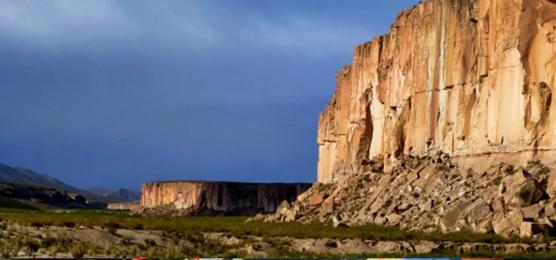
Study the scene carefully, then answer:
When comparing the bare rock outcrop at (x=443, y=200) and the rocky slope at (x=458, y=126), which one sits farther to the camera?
the rocky slope at (x=458, y=126)

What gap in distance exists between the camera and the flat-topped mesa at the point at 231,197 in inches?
5935

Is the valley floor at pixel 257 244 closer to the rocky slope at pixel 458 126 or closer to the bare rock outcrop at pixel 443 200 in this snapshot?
the bare rock outcrop at pixel 443 200

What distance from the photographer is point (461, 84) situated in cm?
6325

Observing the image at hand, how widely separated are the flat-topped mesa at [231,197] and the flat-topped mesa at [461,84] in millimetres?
58660

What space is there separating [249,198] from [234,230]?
303 ft

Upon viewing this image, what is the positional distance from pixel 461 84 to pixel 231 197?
307 ft

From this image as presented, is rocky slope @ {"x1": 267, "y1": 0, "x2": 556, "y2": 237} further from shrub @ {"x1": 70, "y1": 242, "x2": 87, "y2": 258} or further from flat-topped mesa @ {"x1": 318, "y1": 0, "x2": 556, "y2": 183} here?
shrub @ {"x1": 70, "y1": 242, "x2": 87, "y2": 258}

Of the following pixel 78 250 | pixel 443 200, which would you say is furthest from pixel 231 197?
pixel 78 250

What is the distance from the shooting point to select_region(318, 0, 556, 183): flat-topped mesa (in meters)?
52.5

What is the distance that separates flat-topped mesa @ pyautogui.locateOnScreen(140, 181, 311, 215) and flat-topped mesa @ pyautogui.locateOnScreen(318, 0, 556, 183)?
5866cm

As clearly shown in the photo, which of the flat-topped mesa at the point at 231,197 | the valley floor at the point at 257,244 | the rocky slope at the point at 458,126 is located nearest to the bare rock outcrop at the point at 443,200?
the rocky slope at the point at 458,126

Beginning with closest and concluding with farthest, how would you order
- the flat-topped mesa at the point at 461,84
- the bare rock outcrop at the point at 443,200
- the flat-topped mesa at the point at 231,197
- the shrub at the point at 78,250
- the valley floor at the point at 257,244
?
the shrub at the point at 78,250
the valley floor at the point at 257,244
the bare rock outcrop at the point at 443,200
the flat-topped mesa at the point at 461,84
the flat-topped mesa at the point at 231,197

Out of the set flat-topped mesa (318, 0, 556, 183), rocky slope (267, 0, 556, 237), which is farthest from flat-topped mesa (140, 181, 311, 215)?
rocky slope (267, 0, 556, 237)

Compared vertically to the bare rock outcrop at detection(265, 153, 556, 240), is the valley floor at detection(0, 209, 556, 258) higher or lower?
lower
